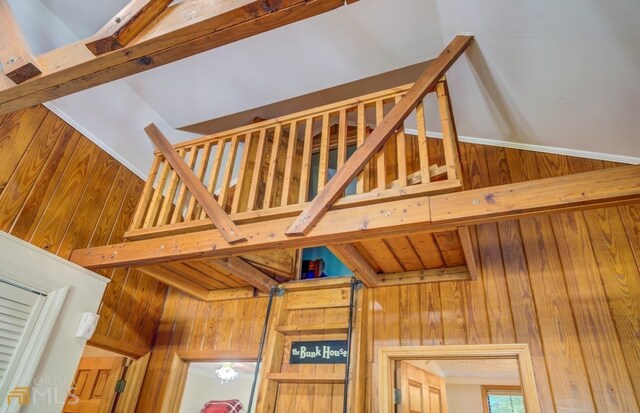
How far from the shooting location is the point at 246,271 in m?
3.05

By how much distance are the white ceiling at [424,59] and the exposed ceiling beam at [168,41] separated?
1.42 meters

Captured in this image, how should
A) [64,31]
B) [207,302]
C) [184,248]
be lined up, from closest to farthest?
[184,248]
[64,31]
[207,302]

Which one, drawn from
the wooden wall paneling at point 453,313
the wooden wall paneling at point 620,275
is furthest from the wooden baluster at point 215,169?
the wooden wall paneling at point 620,275

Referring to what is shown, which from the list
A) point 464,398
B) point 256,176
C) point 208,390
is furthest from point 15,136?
point 464,398

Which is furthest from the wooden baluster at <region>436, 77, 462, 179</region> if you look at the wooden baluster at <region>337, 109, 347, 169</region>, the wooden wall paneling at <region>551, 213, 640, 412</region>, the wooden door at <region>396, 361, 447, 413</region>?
the wooden door at <region>396, 361, 447, 413</region>

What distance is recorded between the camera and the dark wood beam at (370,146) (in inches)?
82.8

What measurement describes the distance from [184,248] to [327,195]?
986mm

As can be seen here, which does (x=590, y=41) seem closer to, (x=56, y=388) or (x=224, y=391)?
(x=56, y=388)

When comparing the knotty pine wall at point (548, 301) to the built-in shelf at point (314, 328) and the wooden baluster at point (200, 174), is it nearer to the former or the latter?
the built-in shelf at point (314, 328)

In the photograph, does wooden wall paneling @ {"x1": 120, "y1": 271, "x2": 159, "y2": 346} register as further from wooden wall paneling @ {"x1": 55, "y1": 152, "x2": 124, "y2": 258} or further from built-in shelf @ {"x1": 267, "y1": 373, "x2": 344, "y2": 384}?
built-in shelf @ {"x1": 267, "y1": 373, "x2": 344, "y2": 384}

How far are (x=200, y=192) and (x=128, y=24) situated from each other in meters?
1.31

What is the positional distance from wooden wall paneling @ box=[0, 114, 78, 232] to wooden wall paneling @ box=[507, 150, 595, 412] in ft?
11.3

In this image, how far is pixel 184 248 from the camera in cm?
242

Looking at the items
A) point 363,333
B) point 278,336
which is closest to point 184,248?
point 278,336
